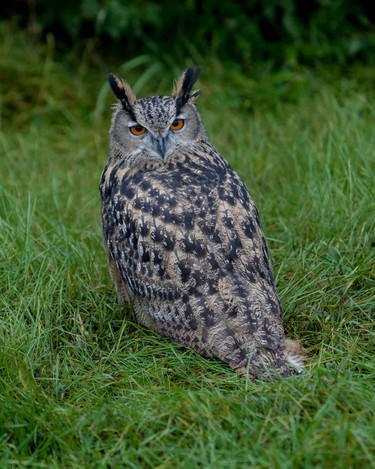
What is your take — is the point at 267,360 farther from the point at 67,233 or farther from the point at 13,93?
the point at 13,93

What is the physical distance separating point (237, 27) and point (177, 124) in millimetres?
3368

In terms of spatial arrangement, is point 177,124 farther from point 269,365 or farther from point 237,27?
point 237,27

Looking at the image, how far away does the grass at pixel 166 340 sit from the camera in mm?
3273

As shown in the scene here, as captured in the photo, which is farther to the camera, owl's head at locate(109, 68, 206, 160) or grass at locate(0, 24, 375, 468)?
owl's head at locate(109, 68, 206, 160)

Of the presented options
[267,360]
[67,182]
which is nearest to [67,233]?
[67,182]

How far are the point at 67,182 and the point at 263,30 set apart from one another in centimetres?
256

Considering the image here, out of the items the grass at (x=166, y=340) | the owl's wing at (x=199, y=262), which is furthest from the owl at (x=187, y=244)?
the grass at (x=166, y=340)

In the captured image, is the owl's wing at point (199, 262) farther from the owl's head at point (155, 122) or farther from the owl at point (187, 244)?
the owl's head at point (155, 122)

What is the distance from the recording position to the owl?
384cm

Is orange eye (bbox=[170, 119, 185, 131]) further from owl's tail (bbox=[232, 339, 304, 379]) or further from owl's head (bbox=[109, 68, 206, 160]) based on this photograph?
owl's tail (bbox=[232, 339, 304, 379])

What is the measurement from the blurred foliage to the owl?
10.1 ft

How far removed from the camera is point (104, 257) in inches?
194

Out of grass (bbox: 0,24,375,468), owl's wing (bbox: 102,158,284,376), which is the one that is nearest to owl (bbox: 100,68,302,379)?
owl's wing (bbox: 102,158,284,376)

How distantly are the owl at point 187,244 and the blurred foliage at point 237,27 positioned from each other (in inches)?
122
